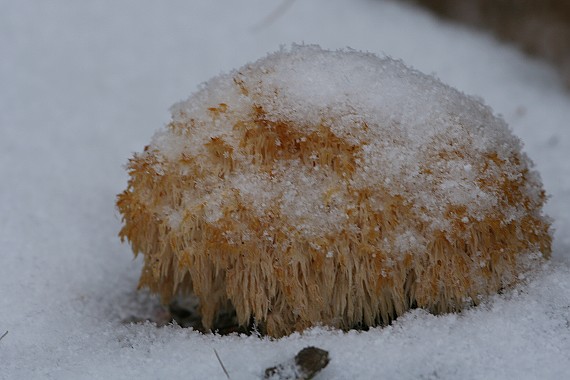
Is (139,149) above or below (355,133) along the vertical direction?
below

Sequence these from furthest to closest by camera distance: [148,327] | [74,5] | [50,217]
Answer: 1. [74,5]
2. [50,217]
3. [148,327]

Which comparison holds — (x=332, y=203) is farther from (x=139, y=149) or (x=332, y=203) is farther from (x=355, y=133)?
(x=139, y=149)

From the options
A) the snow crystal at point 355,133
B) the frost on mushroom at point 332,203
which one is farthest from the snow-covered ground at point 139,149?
the snow crystal at point 355,133

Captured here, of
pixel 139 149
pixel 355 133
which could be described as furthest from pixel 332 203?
pixel 139 149

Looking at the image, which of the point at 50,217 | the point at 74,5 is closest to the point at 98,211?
the point at 50,217

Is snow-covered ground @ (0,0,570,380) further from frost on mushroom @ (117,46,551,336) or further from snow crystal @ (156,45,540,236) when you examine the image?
snow crystal @ (156,45,540,236)

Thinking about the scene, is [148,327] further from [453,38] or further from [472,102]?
[453,38]

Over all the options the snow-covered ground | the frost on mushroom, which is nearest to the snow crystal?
the frost on mushroom
